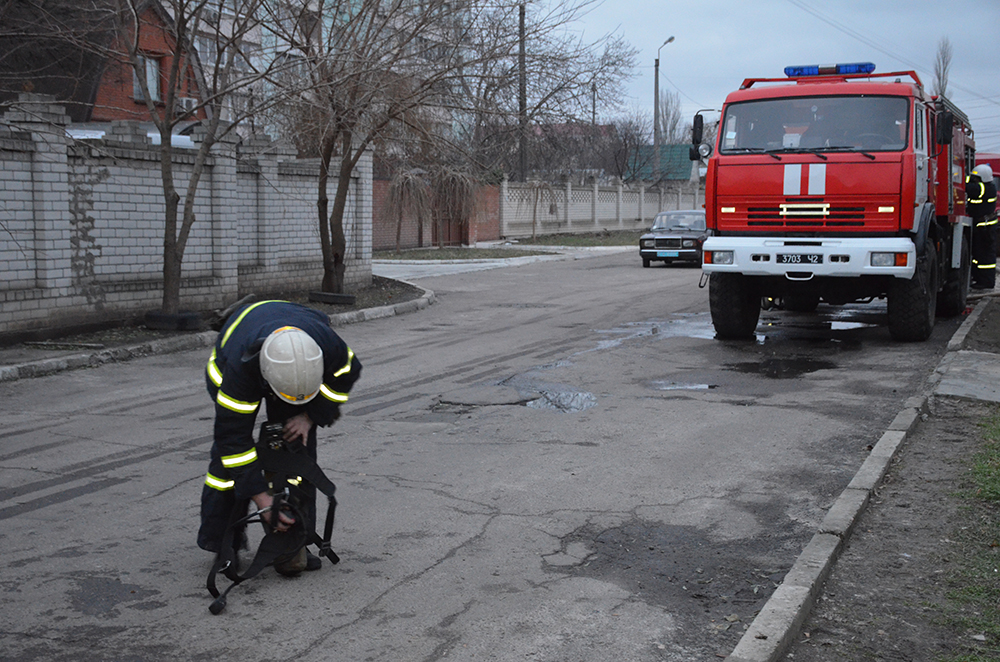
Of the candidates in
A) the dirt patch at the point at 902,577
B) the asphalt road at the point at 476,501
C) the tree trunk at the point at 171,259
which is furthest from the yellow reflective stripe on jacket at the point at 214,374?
the tree trunk at the point at 171,259

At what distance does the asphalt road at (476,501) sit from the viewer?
13.1ft

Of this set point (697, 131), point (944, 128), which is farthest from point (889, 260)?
point (697, 131)

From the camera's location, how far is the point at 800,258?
36.0 ft

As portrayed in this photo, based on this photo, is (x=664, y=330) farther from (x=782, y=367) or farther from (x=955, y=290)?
(x=955, y=290)

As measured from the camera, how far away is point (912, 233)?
10.9 metres

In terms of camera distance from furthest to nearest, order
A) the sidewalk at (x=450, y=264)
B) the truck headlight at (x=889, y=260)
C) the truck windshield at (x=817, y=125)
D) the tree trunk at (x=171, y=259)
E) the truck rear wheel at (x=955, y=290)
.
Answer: the sidewalk at (x=450, y=264)
the truck rear wheel at (x=955, y=290)
the tree trunk at (x=171, y=259)
the truck windshield at (x=817, y=125)
the truck headlight at (x=889, y=260)

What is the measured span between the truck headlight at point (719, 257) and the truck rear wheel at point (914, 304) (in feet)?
6.30

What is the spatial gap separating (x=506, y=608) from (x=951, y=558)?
7.19 ft

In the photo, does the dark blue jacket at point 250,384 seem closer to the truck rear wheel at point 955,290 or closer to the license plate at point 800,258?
the license plate at point 800,258

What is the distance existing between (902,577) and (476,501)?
2347 millimetres

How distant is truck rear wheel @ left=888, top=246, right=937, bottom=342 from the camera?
11.3 metres

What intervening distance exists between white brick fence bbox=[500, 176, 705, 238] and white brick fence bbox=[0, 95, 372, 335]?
22.7m

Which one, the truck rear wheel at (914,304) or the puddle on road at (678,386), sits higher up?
the truck rear wheel at (914,304)

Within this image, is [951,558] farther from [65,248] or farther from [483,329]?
[65,248]
